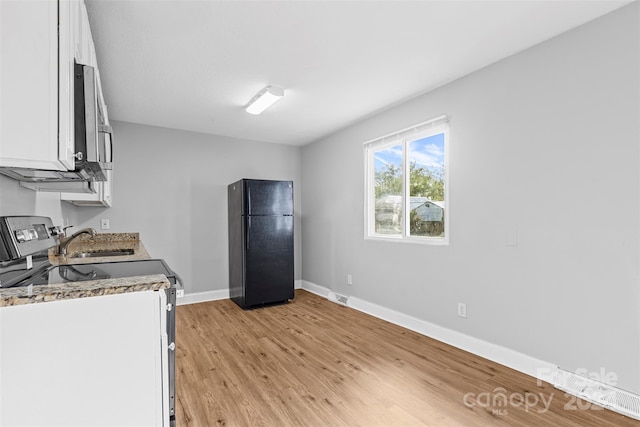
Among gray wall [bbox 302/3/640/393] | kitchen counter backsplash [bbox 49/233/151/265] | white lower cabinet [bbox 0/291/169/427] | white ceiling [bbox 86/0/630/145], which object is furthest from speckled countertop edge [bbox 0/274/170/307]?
gray wall [bbox 302/3/640/393]

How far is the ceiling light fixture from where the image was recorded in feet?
10.3

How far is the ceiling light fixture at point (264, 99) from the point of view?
3126 millimetres

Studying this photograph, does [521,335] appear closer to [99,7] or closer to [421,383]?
[421,383]

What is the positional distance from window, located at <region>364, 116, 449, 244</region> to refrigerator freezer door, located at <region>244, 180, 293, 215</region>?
116 centimetres

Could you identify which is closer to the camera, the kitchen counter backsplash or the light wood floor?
the light wood floor

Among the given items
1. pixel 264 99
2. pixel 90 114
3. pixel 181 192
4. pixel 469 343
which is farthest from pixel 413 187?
pixel 181 192

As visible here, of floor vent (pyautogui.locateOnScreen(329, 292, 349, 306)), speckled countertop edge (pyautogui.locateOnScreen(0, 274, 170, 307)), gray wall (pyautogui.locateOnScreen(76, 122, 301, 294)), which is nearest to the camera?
speckled countertop edge (pyautogui.locateOnScreen(0, 274, 170, 307))

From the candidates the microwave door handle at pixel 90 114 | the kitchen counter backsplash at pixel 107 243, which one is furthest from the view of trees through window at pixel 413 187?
the microwave door handle at pixel 90 114

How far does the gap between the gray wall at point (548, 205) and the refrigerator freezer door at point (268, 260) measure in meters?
1.73

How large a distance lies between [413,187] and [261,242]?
2074 mm

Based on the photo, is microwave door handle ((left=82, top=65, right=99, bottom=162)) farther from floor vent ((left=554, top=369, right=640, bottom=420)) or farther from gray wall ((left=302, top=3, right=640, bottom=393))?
floor vent ((left=554, top=369, right=640, bottom=420))

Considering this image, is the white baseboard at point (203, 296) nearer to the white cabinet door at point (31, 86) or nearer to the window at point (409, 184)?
the window at point (409, 184)

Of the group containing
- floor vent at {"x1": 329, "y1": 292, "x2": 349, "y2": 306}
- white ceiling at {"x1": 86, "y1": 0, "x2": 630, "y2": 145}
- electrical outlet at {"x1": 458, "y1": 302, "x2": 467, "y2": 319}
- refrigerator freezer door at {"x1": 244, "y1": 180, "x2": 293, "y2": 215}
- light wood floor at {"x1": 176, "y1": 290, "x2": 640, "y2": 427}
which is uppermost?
white ceiling at {"x1": 86, "y1": 0, "x2": 630, "y2": 145}

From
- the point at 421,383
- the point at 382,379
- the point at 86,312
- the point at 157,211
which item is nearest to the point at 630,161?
the point at 421,383
